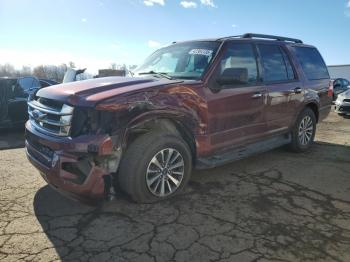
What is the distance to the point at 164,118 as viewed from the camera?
4.14 metres

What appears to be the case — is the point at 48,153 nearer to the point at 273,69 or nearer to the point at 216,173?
the point at 216,173

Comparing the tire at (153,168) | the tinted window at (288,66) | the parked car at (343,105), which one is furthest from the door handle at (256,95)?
the parked car at (343,105)

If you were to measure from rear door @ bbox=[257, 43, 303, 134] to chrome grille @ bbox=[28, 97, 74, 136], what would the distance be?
3088 mm

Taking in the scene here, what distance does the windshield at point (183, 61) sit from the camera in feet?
→ 15.4

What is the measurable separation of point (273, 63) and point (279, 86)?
385mm

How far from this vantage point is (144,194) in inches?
157

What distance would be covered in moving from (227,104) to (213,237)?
1.94 m

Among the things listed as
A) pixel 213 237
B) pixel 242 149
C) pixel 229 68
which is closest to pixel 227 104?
pixel 229 68

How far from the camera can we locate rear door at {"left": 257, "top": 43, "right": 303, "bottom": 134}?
5535 millimetres

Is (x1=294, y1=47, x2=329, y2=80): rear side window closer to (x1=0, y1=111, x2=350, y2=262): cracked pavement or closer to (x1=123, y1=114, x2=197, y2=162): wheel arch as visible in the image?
(x1=0, y1=111, x2=350, y2=262): cracked pavement

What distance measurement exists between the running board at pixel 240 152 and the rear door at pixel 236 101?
4.7 inches

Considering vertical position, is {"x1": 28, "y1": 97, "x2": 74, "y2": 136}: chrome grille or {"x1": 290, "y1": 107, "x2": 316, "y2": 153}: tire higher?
{"x1": 28, "y1": 97, "x2": 74, "y2": 136}: chrome grille

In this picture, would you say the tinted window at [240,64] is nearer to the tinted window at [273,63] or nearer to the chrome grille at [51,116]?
the tinted window at [273,63]

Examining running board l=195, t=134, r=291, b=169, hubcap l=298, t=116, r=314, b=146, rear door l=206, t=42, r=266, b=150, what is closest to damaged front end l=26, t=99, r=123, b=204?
running board l=195, t=134, r=291, b=169
